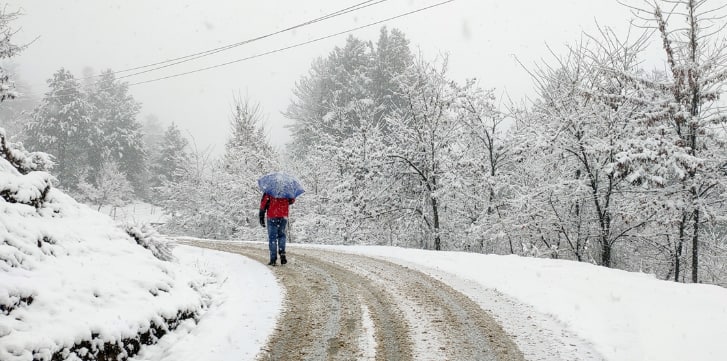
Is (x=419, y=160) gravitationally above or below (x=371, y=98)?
below

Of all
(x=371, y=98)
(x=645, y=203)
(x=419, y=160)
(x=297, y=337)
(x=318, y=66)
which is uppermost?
(x=318, y=66)

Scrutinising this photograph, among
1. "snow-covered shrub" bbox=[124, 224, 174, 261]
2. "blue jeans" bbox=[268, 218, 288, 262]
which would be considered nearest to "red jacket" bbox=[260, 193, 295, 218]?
"blue jeans" bbox=[268, 218, 288, 262]

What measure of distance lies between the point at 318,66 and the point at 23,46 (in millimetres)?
22611

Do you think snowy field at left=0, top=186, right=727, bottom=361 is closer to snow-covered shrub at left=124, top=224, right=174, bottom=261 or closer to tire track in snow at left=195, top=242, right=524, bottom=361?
snow-covered shrub at left=124, top=224, right=174, bottom=261

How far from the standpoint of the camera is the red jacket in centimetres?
852

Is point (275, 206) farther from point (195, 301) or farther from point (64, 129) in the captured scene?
point (64, 129)

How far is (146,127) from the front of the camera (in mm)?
76562

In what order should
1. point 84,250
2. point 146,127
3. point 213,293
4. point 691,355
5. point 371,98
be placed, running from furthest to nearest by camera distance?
1. point 146,127
2. point 371,98
3. point 213,293
4. point 84,250
5. point 691,355

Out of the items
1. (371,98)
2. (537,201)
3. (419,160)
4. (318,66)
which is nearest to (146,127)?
(318,66)

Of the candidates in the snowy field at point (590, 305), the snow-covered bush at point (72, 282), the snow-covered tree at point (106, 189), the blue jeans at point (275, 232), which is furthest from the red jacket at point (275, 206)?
the snow-covered tree at point (106, 189)

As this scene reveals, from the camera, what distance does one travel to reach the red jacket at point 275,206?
852 centimetres

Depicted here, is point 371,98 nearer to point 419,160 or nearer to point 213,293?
point 419,160

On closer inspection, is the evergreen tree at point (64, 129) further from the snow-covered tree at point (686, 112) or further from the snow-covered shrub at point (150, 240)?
the snow-covered tree at point (686, 112)

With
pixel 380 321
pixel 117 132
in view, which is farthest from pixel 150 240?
pixel 117 132
